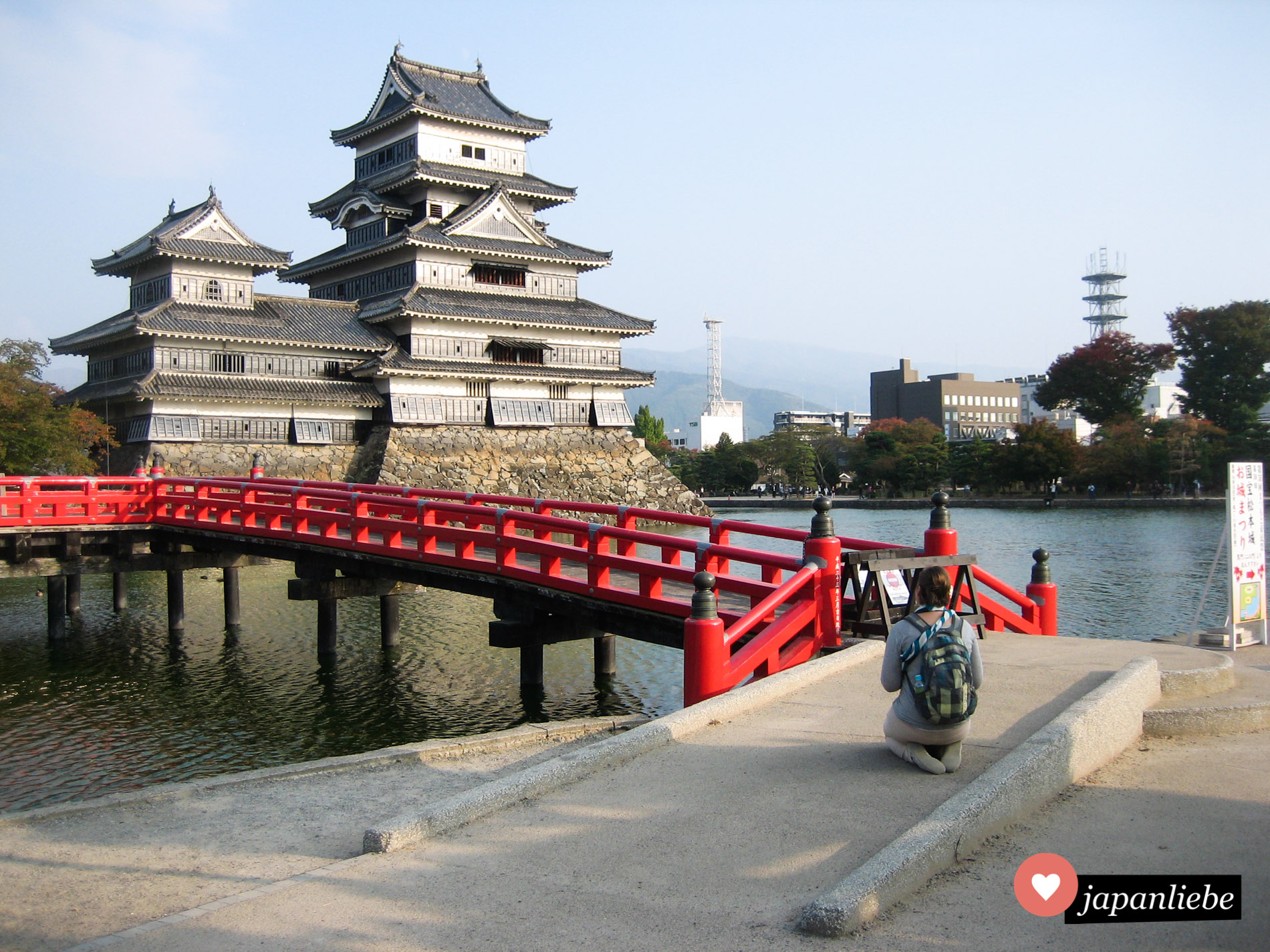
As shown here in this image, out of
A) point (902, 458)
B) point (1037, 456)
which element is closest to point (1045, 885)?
point (1037, 456)

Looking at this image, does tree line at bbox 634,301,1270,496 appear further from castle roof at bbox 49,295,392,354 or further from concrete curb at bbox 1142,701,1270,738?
concrete curb at bbox 1142,701,1270,738

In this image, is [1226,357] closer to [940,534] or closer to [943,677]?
[940,534]

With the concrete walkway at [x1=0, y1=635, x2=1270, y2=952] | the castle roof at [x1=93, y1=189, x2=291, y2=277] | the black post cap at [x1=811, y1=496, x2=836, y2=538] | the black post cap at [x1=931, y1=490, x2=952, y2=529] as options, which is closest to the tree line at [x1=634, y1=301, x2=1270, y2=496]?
the castle roof at [x1=93, y1=189, x2=291, y2=277]

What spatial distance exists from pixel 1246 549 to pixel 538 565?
389 inches

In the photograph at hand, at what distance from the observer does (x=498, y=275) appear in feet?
161

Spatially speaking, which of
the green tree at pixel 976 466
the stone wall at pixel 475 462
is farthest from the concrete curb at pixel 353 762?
the green tree at pixel 976 466

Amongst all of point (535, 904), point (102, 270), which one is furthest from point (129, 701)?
point (102, 270)

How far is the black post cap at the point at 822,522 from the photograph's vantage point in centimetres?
948

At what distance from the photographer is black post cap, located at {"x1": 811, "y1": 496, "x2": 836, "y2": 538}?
9477mm

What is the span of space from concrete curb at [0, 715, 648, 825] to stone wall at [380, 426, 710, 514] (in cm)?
3361

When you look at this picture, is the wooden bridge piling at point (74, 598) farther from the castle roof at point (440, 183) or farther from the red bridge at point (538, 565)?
the castle roof at point (440, 183)

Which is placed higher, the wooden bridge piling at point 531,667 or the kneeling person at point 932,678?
the kneeling person at point 932,678

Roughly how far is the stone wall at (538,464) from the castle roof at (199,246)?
9.13 m

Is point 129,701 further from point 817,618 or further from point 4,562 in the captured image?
point 817,618
